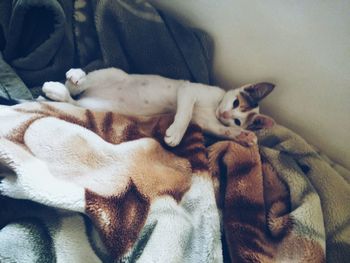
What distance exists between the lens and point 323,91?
1.12 m

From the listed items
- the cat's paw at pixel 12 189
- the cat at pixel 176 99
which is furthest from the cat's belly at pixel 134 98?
the cat's paw at pixel 12 189

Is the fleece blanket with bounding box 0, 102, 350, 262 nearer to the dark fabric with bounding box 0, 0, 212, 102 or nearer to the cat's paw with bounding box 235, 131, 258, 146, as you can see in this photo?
the cat's paw with bounding box 235, 131, 258, 146

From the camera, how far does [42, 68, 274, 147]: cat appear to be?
3.79 feet

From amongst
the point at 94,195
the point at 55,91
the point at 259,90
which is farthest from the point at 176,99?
the point at 94,195

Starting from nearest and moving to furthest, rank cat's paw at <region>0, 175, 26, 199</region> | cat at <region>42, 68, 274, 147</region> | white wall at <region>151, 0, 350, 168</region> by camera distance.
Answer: cat's paw at <region>0, 175, 26, 199</region> < white wall at <region>151, 0, 350, 168</region> < cat at <region>42, 68, 274, 147</region>

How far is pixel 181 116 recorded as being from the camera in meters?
1.12

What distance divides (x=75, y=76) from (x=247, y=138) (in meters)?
0.57

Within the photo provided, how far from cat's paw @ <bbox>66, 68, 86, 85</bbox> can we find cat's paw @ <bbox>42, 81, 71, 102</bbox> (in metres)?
0.04

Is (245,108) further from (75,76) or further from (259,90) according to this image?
(75,76)

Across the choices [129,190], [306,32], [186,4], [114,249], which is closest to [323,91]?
[306,32]

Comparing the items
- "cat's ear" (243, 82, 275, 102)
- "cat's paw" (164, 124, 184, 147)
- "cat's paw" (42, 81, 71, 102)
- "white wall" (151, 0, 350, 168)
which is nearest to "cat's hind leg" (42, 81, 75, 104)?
"cat's paw" (42, 81, 71, 102)

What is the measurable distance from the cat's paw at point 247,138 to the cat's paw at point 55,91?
1.84 feet

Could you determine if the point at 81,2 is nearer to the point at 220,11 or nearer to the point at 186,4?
the point at 186,4

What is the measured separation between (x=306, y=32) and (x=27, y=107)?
2.72 ft
